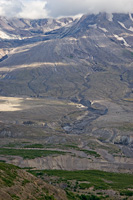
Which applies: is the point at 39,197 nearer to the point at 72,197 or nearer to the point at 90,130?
the point at 72,197

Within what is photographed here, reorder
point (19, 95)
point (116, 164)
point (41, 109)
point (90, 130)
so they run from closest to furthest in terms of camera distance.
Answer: point (116, 164) → point (90, 130) → point (41, 109) → point (19, 95)

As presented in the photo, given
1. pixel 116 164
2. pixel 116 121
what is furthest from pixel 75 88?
pixel 116 164

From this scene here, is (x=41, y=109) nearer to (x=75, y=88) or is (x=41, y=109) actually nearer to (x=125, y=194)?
(x=75, y=88)

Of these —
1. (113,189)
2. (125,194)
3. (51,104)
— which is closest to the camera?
(125,194)

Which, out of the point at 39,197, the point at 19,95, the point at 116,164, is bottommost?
the point at 116,164

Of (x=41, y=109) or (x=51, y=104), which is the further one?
(x=51, y=104)

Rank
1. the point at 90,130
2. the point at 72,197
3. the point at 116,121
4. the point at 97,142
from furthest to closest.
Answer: the point at 116,121, the point at 90,130, the point at 97,142, the point at 72,197

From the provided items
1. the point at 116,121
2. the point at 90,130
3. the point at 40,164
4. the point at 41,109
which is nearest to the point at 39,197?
the point at 40,164

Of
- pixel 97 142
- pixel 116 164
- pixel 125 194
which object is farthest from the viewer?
pixel 97 142

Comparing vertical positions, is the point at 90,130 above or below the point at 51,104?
below
